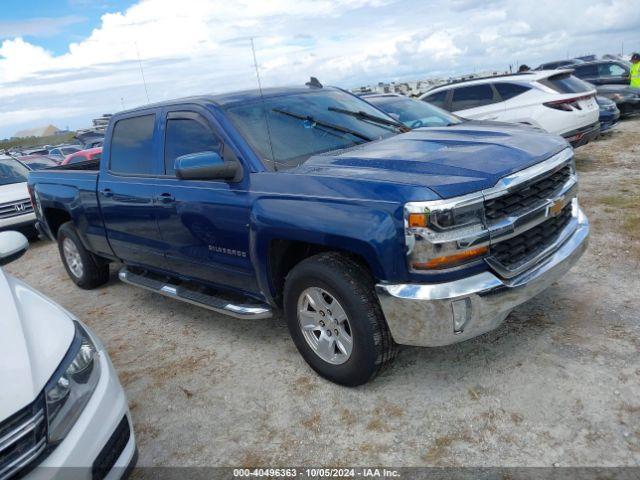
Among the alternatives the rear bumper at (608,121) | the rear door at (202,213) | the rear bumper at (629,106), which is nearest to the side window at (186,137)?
the rear door at (202,213)

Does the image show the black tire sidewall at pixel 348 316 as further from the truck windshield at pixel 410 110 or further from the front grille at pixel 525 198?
the truck windshield at pixel 410 110

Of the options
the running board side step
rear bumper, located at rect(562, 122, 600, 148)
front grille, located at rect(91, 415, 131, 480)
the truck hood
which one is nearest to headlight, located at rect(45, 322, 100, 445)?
front grille, located at rect(91, 415, 131, 480)

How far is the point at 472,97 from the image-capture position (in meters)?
9.25

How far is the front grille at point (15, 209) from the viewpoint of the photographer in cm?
865

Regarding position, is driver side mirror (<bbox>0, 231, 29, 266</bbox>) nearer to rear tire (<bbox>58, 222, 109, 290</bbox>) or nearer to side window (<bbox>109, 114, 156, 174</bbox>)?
side window (<bbox>109, 114, 156, 174</bbox>)

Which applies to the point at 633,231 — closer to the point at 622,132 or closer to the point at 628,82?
the point at 622,132

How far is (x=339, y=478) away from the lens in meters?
2.54

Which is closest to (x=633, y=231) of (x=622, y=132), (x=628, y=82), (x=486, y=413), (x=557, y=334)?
(x=557, y=334)

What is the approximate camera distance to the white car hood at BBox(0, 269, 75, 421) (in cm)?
204

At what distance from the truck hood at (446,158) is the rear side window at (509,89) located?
5.30 meters

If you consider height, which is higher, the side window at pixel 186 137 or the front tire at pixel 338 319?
the side window at pixel 186 137

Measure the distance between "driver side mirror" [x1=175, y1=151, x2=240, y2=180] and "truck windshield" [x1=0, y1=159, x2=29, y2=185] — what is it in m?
7.83

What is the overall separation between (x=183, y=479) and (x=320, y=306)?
121cm

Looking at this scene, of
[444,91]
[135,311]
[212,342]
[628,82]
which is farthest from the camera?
[628,82]
